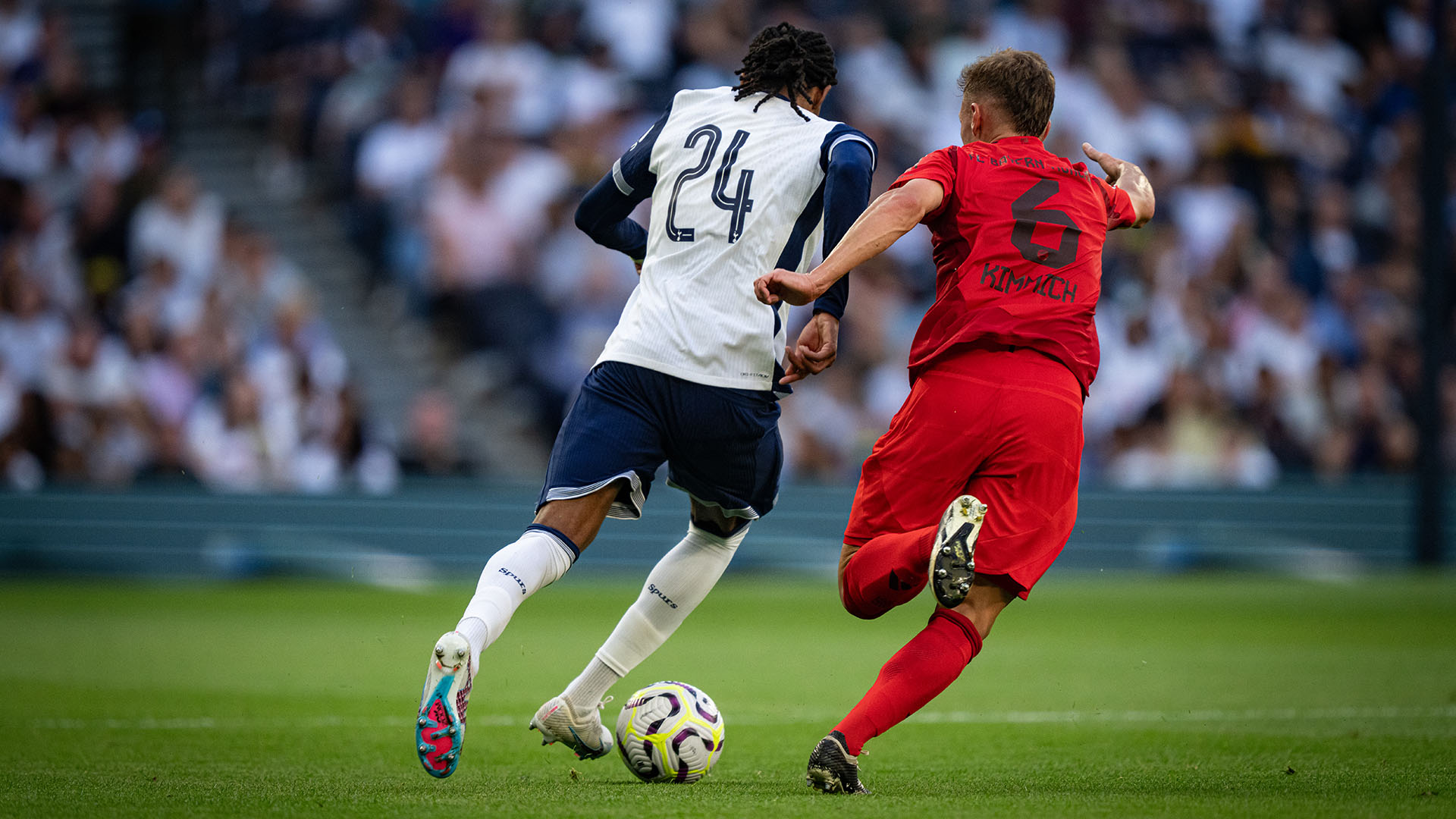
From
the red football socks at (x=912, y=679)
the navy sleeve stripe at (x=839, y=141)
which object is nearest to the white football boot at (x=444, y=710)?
the red football socks at (x=912, y=679)

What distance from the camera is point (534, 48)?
16.0 metres

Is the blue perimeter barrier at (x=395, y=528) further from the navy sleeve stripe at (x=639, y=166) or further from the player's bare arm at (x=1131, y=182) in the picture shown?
the player's bare arm at (x=1131, y=182)

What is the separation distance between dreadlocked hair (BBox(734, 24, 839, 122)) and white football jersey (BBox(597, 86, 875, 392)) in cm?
8

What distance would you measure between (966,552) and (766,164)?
1.43 m

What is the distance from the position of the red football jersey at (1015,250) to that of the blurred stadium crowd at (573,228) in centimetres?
955

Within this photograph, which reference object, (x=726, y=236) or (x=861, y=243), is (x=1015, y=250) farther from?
(x=726, y=236)

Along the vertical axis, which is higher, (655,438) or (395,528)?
(655,438)

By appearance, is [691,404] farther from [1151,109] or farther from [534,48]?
[1151,109]

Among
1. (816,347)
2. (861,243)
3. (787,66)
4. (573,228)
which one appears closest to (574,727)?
(816,347)

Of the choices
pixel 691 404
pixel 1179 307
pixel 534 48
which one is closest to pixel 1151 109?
pixel 1179 307

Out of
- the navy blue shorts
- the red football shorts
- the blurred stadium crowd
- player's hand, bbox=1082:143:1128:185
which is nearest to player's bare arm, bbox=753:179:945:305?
the red football shorts

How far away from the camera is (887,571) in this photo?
432 cm

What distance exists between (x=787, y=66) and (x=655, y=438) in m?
1.26

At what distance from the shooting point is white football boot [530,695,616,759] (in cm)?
495
